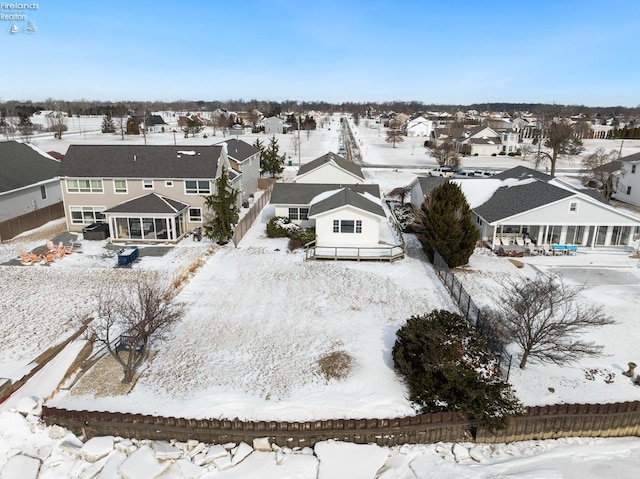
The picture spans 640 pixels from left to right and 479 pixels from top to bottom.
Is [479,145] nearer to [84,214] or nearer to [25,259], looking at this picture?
[84,214]

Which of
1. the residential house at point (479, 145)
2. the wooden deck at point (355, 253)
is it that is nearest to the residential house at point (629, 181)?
the wooden deck at point (355, 253)

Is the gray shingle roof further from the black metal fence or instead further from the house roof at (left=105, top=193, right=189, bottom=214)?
the house roof at (left=105, top=193, right=189, bottom=214)

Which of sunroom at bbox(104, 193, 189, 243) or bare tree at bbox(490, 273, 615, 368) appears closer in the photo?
bare tree at bbox(490, 273, 615, 368)

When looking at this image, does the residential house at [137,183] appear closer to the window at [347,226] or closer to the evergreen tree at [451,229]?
the window at [347,226]

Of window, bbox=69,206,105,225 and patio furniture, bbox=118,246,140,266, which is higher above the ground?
window, bbox=69,206,105,225

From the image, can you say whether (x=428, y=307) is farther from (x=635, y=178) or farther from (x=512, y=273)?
(x=635, y=178)

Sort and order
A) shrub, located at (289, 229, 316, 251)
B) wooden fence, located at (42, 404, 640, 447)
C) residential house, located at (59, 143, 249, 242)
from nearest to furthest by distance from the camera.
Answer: wooden fence, located at (42, 404, 640, 447)
shrub, located at (289, 229, 316, 251)
residential house, located at (59, 143, 249, 242)

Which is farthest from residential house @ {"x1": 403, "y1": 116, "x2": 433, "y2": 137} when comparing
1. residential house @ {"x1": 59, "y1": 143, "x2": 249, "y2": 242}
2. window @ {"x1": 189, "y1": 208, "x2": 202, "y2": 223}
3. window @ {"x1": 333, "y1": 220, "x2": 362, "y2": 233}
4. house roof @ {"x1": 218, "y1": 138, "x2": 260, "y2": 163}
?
window @ {"x1": 333, "y1": 220, "x2": 362, "y2": 233}
